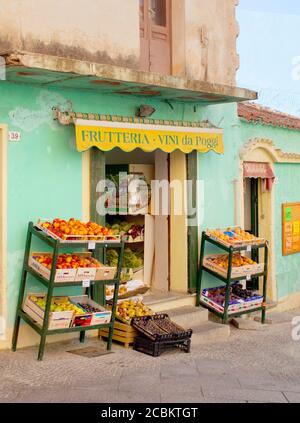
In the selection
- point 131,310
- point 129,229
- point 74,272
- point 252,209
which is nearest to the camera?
point 74,272

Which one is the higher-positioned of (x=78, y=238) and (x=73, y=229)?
(x=73, y=229)

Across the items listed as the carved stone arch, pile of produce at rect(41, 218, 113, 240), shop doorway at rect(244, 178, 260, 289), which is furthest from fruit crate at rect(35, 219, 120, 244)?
shop doorway at rect(244, 178, 260, 289)

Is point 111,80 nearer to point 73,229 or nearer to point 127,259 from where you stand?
point 73,229

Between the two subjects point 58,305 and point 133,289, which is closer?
point 58,305

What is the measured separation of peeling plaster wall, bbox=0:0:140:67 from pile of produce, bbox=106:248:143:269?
3.11m

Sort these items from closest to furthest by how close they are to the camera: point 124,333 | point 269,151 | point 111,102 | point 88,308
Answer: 1. point 88,308
2. point 124,333
3. point 111,102
4. point 269,151

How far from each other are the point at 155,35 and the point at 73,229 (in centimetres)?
423

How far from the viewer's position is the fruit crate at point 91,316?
859 cm

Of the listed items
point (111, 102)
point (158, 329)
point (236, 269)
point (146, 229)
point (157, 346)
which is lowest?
point (157, 346)

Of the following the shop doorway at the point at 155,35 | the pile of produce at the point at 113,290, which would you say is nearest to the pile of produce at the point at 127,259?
the pile of produce at the point at 113,290

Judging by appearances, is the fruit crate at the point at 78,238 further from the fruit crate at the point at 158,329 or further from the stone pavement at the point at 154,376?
the stone pavement at the point at 154,376

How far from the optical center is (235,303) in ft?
36.8

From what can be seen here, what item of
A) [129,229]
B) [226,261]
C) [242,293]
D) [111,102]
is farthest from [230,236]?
[111,102]
